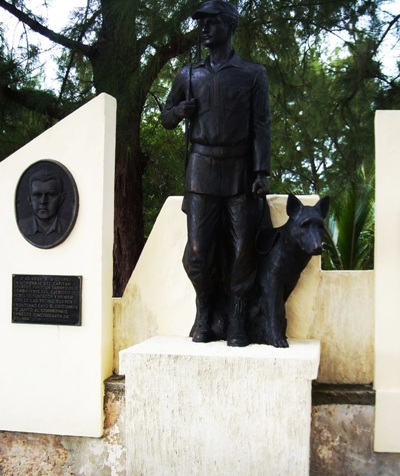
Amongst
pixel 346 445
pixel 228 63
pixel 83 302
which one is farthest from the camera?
pixel 83 302

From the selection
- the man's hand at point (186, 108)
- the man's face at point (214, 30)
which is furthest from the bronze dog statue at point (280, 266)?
the man's face at point (214, 30)

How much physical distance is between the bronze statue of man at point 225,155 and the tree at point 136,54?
193 cm

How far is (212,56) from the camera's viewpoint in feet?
13.1

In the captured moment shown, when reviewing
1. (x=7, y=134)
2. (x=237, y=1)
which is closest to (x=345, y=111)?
(x=237, y=1)

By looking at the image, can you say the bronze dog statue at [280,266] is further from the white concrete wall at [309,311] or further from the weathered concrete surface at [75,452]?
the weathered concrete surface at [75,452]

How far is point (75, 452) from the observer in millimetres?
4387

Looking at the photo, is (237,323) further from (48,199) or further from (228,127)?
(48,199)

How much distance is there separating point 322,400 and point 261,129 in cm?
177

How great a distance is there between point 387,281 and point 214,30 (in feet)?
6.28

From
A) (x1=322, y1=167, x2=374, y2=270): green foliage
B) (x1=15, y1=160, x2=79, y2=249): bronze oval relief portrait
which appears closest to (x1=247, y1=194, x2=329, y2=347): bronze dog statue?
(x1=15, y1=160, x2=79, y2=249): bronze oval relief portrait

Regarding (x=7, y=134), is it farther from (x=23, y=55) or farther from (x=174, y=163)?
(x=174, y=163)

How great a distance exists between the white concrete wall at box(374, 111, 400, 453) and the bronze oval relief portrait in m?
2.05

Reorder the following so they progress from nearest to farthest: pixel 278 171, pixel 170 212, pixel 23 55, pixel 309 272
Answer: pixel 309 272, pixel 170 212, pixel 23 55, pixel 278 171

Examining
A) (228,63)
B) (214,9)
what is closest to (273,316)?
(228,63)
